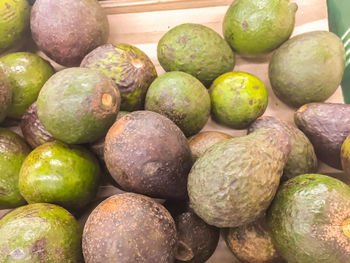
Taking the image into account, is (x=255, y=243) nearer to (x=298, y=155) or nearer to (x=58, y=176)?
(x=298, y=155)

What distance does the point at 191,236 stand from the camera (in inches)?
53.3

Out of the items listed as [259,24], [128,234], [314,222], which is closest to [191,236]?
[128,234]

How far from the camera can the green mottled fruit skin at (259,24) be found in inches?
66.4

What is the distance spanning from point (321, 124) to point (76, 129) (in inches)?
44.3

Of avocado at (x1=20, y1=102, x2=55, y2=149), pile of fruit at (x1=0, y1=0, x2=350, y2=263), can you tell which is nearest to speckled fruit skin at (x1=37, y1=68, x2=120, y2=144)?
pile of fruit at (x1=0, y1=0, x2=350, y2=263)

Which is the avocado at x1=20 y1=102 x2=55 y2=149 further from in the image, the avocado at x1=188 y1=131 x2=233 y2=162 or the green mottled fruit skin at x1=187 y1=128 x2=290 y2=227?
the green mottled fruit skin at x1=187 y1=128 x2=290 y2=227

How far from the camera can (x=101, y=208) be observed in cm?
115

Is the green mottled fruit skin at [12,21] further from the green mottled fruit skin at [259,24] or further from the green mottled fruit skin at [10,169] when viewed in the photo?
the green mottled fruit skin at [259,24]

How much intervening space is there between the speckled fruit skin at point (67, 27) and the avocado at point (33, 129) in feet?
1.08

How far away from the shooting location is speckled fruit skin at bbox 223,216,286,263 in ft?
4.43

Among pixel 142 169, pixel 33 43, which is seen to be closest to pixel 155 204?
pixel 142 169

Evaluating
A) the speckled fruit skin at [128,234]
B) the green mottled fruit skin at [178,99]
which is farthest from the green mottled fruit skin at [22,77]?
the speckled fruit skin at [128,234]

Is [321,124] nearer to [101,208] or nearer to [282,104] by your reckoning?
[282,104]

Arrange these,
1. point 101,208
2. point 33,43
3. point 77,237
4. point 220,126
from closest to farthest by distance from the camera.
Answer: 1. point 101,208
2. point 77,237
3. point 220,126
4. point 33,43
